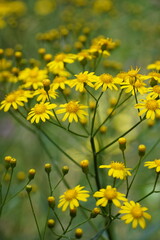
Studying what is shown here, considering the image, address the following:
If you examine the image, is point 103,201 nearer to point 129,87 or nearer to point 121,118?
point 129,87

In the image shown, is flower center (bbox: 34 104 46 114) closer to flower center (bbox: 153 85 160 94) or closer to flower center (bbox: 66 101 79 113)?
flower center (bbox: 66 101 79 113)

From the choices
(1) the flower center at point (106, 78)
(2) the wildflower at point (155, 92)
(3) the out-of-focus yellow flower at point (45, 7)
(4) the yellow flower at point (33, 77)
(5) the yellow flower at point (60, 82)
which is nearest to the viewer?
(2) the wildflower at point (155, 92)

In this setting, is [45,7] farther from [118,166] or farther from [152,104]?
[118,166]

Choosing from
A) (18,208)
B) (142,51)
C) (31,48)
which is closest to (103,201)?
(18,208)

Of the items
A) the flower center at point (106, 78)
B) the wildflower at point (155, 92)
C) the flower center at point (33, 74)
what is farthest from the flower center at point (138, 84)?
the flower center at point (33, 74)

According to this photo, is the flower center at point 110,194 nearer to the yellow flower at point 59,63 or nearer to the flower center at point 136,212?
the flower center at point 136,212

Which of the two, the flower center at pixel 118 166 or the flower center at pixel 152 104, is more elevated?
the flower center at pixel 152 104
